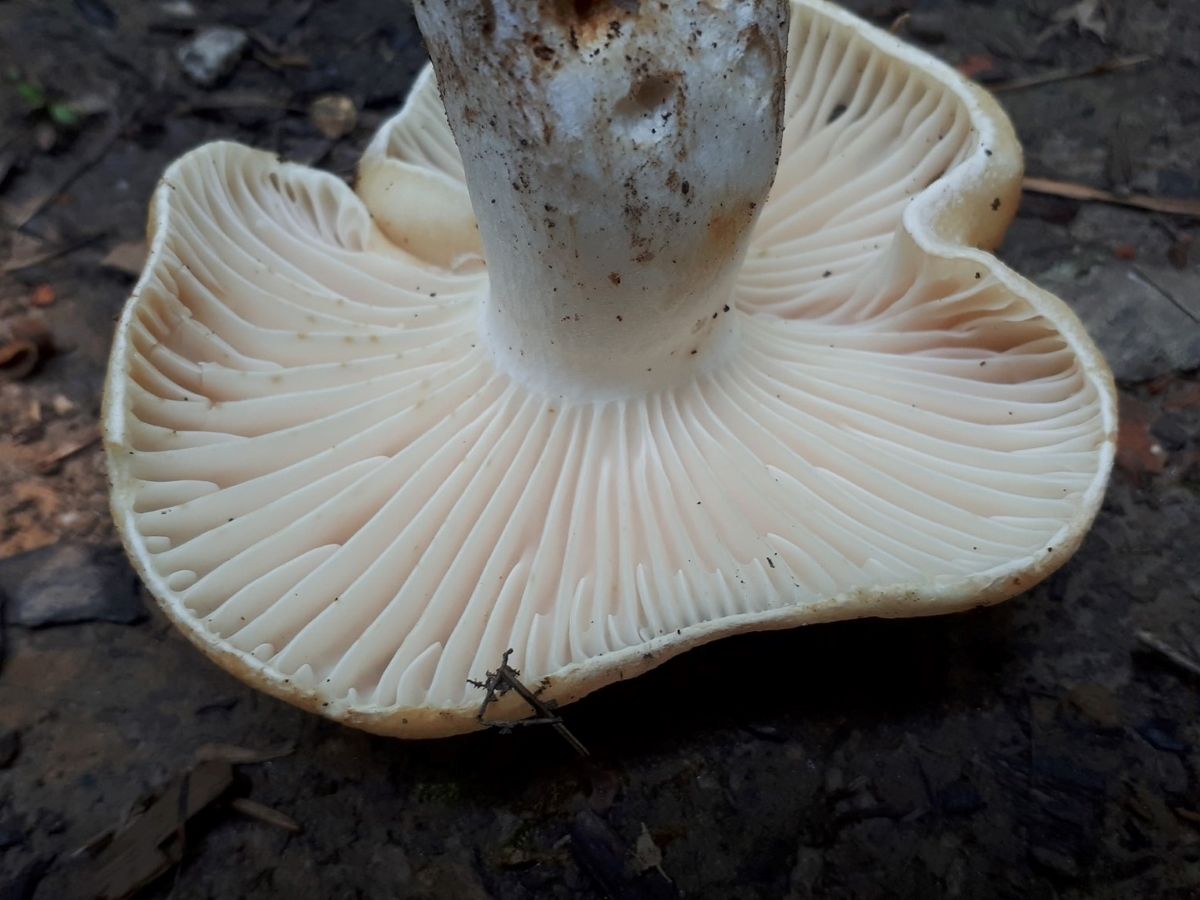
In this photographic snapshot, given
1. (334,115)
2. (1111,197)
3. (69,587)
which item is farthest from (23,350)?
(1111,197)

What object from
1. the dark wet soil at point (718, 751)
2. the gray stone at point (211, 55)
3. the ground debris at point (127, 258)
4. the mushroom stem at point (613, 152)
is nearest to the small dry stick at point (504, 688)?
the dark wet soil at point (718, 751)

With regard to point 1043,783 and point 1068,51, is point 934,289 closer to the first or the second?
point 1043,783

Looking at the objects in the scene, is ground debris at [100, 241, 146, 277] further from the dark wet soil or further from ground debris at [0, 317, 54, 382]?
the dark wet soil

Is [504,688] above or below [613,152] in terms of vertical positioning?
below

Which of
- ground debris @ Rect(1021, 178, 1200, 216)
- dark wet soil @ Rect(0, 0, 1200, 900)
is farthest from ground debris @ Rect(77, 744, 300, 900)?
ground debris @ Rect(1021, 178, 1200, 216)

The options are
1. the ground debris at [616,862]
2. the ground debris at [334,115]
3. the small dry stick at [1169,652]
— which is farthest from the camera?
the ground debris at [334,115]

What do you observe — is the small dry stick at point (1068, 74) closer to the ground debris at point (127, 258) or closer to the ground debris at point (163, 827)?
the ground debris at point (127, 258)

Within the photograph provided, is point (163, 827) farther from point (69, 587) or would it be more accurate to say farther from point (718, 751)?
point (718, 751)
